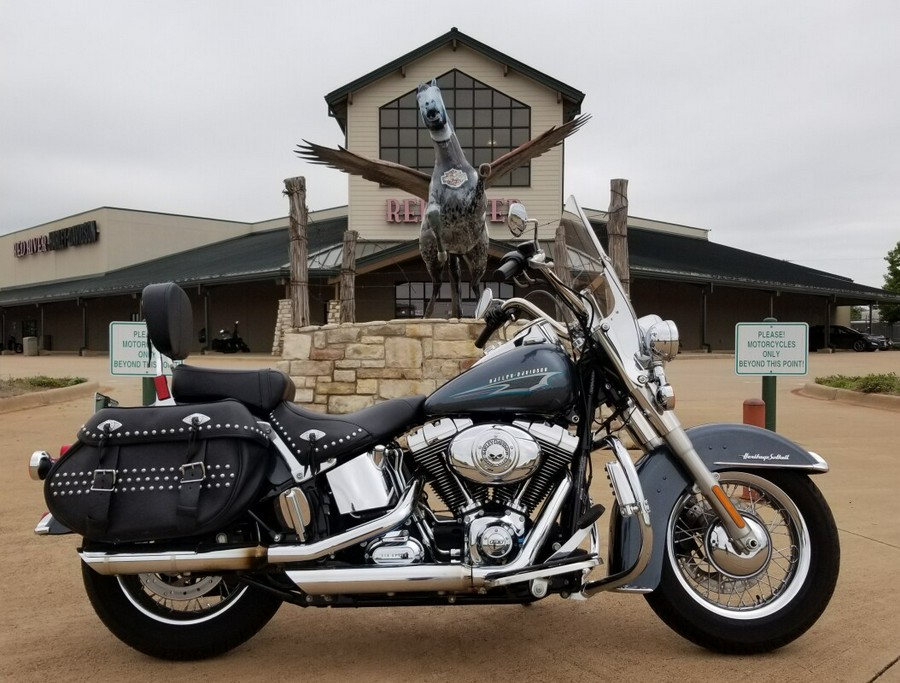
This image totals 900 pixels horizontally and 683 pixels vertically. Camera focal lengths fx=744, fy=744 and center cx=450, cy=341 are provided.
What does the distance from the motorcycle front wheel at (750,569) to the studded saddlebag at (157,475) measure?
1.55m

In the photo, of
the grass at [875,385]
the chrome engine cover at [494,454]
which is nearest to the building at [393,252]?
the grass at [875,385]

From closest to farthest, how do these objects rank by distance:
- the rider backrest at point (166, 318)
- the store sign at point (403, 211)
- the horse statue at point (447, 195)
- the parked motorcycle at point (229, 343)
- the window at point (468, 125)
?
the rider backrest at point (166, 318)
the horse statue at point (447, 195)
the window at point (468, 125)
the store sign at point (403, 211)
the parked motorcycle at point (229, 343)

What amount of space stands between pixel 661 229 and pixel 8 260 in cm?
4040

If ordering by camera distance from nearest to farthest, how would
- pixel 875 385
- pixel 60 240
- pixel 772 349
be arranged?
1. pixel 772 349
2. pixel 875 385
3. pixel 60 240

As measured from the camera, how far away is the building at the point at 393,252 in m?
24.2

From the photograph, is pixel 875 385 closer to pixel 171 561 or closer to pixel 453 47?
pixel 171 561

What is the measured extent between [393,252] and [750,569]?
21.1 metres

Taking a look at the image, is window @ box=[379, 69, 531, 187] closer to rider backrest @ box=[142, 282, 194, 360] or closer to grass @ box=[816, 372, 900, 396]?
grass @ box=[816, 372, 900, 396]

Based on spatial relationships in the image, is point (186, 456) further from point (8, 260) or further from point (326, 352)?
point (8, 260)

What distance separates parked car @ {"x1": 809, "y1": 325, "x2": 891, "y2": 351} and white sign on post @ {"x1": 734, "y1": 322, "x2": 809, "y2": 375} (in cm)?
2737

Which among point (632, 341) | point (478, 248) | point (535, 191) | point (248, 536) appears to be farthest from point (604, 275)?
point (535, 191)

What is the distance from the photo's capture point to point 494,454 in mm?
2498

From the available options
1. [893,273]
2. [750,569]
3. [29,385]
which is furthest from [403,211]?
[893,273]

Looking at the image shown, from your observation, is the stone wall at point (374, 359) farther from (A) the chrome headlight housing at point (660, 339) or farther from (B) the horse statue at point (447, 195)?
(A) the chrome headlight housing at point (660, 339)
